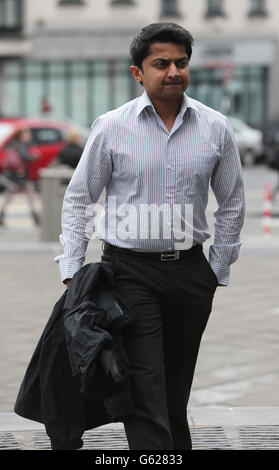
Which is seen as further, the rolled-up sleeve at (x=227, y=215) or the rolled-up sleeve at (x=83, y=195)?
the rolled-up sleeve at (x=227, y=215)

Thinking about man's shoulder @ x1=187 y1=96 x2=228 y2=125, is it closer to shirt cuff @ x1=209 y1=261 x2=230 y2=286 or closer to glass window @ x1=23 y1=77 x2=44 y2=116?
shirt cuff @ x1=209 y1=261 x2=230 y2=286

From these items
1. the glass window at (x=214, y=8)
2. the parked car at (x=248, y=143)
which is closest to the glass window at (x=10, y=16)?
the glass window at (x=214, y=8)

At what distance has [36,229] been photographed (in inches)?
730

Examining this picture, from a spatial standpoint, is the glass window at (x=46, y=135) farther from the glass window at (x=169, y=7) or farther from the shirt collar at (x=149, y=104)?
the shirt collar at (x=149, y=104)

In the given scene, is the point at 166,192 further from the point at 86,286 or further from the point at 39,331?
the point at 39,331

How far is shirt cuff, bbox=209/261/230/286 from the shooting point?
4.81 metres

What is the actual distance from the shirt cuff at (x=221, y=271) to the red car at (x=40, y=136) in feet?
74.2

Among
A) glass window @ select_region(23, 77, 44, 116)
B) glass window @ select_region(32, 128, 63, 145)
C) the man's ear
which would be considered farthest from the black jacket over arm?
glass window @ select_region(23, 77, 44, 116)

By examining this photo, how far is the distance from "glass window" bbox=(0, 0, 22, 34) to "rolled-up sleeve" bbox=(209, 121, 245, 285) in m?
38.5

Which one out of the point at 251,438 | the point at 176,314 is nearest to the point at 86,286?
the point at 176,314

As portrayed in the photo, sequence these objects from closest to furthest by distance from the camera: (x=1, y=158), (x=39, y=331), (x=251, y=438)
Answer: (x=251, y=438)
(x=39, y=331)
(x=1, y=158)

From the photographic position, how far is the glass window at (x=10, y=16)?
42.4 meters
